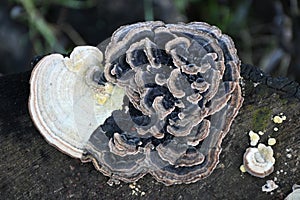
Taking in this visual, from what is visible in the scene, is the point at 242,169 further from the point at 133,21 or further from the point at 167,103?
the point at 133,21

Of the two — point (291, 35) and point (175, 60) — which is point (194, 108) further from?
point (291, 35)

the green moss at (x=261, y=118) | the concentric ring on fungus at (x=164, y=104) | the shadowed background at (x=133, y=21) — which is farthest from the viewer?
the shadowed background at (x=133, y=21)

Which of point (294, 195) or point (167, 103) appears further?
point (294, 195)

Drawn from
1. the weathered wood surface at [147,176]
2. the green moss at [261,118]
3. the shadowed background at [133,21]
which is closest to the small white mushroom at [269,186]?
the weathered wood surface at [147,176]

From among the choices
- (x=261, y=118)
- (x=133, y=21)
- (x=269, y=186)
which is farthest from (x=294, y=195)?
(x=133, y=21)

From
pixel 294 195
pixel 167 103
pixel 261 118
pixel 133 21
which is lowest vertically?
pixel 133 21

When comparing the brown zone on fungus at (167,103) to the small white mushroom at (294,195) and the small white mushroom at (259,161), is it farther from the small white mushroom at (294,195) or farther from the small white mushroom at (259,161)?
the small white mushroom at (294,195)
